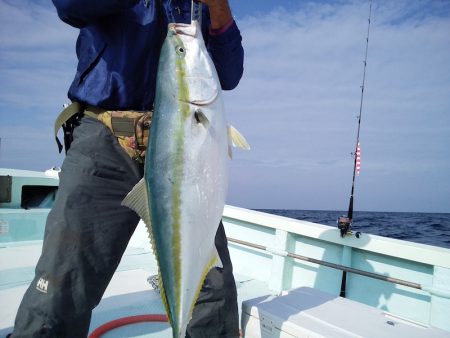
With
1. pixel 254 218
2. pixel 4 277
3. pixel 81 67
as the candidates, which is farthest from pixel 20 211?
pixel 81 67

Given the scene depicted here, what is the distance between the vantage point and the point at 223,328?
226cm

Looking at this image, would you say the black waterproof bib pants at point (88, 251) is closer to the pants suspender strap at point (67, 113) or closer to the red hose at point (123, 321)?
the pants suspender strap at point (67, 113)

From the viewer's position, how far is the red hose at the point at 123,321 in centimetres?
311

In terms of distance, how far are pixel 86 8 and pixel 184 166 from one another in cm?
100

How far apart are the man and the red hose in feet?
4.14

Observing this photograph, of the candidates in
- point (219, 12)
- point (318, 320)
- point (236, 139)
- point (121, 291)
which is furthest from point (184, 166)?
point (121, 291)

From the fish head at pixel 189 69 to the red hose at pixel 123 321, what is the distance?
231cm

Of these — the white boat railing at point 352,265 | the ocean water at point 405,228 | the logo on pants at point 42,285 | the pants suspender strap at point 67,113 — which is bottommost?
the ocean water at point 405,228

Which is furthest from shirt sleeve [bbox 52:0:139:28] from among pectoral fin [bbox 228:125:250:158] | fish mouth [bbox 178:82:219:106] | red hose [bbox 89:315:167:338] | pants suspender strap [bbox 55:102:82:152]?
red hose [bbox 89:315:167:338]

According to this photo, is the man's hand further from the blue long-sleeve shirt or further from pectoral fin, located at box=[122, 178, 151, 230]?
pectoral fin, located at box=[122, 178, 151, 230]

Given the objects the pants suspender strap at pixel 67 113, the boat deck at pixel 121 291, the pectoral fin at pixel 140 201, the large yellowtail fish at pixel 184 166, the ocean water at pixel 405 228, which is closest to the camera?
the large yellowtail fish at pixel 184 166

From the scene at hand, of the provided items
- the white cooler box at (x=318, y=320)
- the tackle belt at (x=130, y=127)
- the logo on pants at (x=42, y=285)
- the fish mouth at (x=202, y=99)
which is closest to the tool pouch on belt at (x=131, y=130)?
the tackle belt at (x=130, y=127)

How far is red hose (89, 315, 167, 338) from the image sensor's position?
10.2 feet

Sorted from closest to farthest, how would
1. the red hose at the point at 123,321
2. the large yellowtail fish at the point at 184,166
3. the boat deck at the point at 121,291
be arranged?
the large yellowtail fish at the point at 184,166
the red hose at the point at 123,321
the boat deck at the point at 121,291
